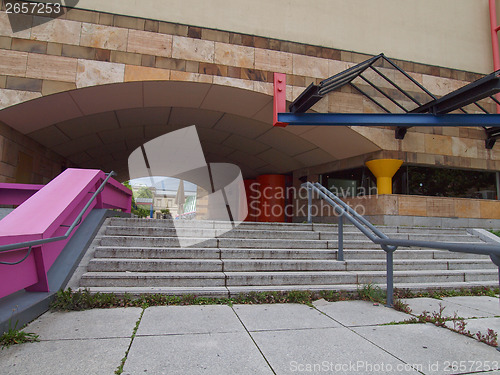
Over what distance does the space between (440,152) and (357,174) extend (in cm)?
268

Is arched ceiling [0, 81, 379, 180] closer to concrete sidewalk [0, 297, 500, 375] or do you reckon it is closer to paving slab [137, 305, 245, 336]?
paving slab [137, 305, 245, 336]

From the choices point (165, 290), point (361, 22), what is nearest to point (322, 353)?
point (165, 290)

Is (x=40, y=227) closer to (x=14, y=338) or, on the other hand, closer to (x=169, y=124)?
(x=14, y=338)

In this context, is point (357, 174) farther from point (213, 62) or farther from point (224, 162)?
point (224, 162)

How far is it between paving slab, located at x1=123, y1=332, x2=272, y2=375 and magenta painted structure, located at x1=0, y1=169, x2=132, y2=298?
145 cm

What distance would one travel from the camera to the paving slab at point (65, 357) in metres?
2.29

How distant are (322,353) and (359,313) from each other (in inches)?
53.9

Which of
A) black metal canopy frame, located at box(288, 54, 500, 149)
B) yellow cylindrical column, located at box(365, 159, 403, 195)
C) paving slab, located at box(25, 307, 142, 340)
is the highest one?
black metal canopy frame, located at box(288, 54, 500, 149)

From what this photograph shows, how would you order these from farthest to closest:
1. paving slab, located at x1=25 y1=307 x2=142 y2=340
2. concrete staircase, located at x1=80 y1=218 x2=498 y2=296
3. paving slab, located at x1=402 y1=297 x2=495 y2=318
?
concrete staircase, located at x1=80 y1=218 x2=498 y2=296 → paving slab, located at x1=402 y1=297 x2=495 y2=318 → paving slab, located at x1=25 y1=307 x2=142 y2=340

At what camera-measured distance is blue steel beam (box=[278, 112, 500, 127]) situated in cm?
844

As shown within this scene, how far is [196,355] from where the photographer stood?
8.54 ft

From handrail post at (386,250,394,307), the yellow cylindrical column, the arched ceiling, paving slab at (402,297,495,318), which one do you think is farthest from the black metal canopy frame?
paving slab at (402,297,495,318)

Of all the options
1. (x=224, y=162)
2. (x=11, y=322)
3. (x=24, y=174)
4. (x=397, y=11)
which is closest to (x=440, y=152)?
(x=397, y=11)

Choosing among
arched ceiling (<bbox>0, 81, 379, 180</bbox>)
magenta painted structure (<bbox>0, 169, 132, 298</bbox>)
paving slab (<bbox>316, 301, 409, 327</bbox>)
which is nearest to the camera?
magenta painted structure (<bbox>0, 169, 132, 298</bbox>)
